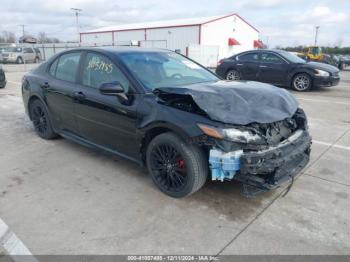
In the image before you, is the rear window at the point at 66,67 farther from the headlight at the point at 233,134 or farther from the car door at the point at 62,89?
the headlight at the point at 233,134

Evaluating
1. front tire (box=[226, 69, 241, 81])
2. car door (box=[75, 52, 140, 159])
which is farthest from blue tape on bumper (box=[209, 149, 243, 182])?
front tire (box=[226, 69, 241, 81])

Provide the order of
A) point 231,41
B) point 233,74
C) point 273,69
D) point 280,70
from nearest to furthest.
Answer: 1. point 280,70
2. point 273,69
3. point 233,74
4. point 231,41

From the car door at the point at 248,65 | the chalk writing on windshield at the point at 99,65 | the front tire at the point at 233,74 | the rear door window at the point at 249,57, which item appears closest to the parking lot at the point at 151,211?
the chalk writing on windshield at the point at 99,65

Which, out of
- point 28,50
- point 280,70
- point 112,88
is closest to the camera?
point 112,88

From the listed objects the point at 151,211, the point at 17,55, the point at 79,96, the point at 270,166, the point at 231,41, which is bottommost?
the point at 151,211

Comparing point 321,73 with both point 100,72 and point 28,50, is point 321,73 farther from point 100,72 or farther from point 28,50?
point 28,50

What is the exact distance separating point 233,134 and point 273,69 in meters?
9.28

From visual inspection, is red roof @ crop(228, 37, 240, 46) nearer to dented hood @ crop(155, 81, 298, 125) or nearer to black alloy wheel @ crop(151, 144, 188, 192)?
dented hood @ crop(155, 81, 298, 125)

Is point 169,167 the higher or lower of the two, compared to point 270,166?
lower

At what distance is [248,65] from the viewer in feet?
39.4

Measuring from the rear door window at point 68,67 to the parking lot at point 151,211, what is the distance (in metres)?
1.15

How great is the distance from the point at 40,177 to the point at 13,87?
31.3ft

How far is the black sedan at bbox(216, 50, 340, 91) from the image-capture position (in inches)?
424

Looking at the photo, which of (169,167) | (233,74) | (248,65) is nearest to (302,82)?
(248,65)
